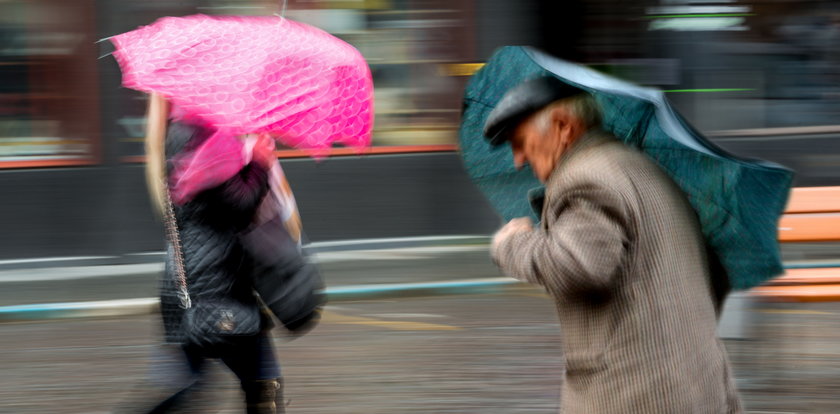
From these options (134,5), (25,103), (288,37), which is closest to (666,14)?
(134,5)

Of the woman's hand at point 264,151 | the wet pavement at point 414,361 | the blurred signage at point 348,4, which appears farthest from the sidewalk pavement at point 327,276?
the woman's hand at point 264,151

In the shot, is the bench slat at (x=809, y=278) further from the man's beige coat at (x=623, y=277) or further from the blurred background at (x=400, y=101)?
the blurred background at (x=400, y=101)

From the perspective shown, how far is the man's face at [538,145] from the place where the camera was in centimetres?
247

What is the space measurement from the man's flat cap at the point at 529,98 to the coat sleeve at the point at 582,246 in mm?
205

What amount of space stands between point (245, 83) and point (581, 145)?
4.11 feet

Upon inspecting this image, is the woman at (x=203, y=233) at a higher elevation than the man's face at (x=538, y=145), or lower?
lower

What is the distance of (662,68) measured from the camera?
34.3 ft

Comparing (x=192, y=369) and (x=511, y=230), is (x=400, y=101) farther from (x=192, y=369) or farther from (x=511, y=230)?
(x=511, y=230)

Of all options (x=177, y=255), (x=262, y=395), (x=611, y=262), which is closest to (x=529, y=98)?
(x=611, y=262)

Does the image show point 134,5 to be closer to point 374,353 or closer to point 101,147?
point 101,147

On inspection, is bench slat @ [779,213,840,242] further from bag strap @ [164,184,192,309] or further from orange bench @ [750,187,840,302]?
bag strap @ [164,184,192,309]

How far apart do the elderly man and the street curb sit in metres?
6.11

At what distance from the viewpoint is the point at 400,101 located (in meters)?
10.2

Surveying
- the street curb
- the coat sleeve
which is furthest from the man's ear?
the street curb
